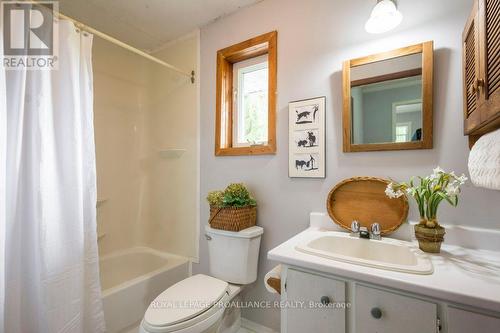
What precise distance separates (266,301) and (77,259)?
3.88 ft

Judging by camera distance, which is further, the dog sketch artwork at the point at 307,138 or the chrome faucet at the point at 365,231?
the dog sketch artwork at the point at 307,138

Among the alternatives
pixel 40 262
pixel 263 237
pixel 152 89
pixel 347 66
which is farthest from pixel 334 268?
pixel 152 89

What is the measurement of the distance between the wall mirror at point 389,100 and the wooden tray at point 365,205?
0.65 ft

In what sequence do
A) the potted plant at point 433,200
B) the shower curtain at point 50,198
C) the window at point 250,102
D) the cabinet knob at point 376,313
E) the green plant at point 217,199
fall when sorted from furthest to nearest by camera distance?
the window at point 250,102 → the green plant at point 217,199 → the shower curtain at point 50,198 → the potted plant at point 433,200 → the cabinet knob at point 376,313

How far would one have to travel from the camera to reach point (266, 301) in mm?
1586

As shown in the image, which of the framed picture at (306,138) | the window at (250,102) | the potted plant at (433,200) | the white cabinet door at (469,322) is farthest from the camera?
the window at (250,102)

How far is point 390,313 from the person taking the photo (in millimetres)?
774

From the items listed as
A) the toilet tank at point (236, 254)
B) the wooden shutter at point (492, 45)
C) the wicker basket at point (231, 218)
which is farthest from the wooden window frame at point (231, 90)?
the wooden shutter at point (492, 45)

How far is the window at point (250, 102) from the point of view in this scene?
1.75m

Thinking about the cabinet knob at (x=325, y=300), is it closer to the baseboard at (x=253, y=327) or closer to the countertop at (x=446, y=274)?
the countertop at (x=446, y=274)

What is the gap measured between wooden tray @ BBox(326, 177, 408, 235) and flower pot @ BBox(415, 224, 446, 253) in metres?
0.17

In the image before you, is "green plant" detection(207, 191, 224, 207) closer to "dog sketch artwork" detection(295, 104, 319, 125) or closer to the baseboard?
"dog sketch artwork" detection(295, 104, 319, 125)

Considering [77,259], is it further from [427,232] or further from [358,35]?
[358,35]

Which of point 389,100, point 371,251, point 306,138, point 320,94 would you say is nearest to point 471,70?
point 389,100
